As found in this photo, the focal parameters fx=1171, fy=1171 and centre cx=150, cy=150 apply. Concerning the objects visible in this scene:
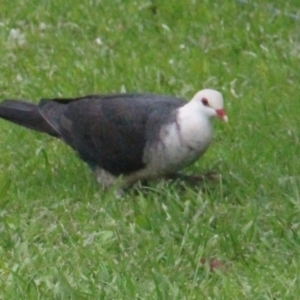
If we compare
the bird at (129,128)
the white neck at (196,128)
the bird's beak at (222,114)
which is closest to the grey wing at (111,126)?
the bird at (129,128)

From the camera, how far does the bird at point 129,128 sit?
6125 mm

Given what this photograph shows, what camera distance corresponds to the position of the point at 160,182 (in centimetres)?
632

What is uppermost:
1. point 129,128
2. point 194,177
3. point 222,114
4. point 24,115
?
point 222,114

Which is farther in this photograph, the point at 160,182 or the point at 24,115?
the point at 24,115

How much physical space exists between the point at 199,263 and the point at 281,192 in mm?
980

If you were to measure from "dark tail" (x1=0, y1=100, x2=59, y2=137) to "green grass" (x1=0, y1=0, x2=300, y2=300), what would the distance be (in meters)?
0.17

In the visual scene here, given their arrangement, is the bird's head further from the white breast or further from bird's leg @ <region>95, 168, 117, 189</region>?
bird's leg @ <region>95, 168, 117, 189</region>

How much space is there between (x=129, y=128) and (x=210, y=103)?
485mm

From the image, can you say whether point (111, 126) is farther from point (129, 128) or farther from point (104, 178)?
point (104, 178)

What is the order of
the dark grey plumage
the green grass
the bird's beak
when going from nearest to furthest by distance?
1. the green grass
2. the bird's beak
3. the dark grey plumage

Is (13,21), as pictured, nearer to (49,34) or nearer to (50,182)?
(49,34)

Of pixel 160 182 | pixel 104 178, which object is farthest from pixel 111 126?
pixel 160 182

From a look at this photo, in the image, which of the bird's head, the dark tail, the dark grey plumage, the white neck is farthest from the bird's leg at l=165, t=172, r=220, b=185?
the dark tail

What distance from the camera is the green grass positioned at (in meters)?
5.27
